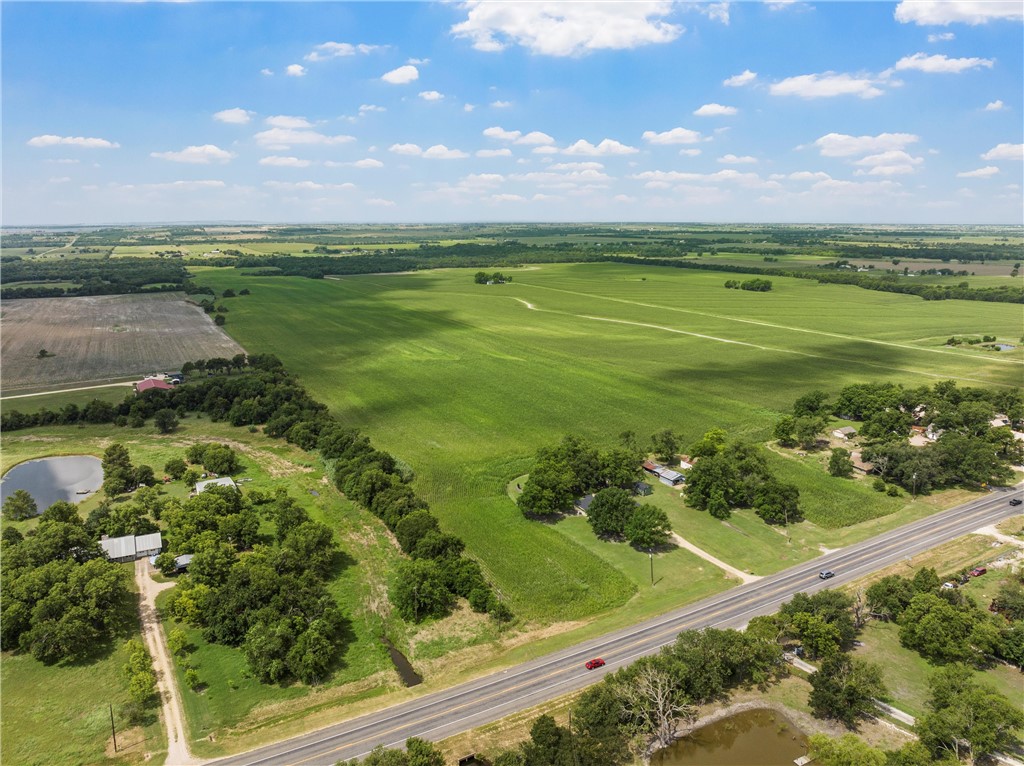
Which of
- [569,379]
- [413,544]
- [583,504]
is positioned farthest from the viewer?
[569,379]

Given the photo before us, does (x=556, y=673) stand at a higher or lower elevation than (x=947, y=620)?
lower

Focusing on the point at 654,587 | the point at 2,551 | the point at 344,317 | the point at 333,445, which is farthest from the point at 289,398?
the point at 344,317

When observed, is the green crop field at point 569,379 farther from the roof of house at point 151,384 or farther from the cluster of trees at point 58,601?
the cluster of trees at point 58,601

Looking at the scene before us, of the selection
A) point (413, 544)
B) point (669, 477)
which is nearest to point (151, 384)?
point (413, 544)

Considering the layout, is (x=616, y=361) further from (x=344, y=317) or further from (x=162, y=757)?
(x=162, y=757)

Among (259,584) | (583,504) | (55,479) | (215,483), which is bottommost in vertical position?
(55,479)

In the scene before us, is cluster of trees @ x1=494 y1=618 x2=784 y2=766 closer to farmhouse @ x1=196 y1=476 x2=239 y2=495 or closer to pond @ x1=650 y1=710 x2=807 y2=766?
pond @ x1=650 y1=710 x2=807 y2=766

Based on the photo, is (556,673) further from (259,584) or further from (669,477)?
(669,477)
